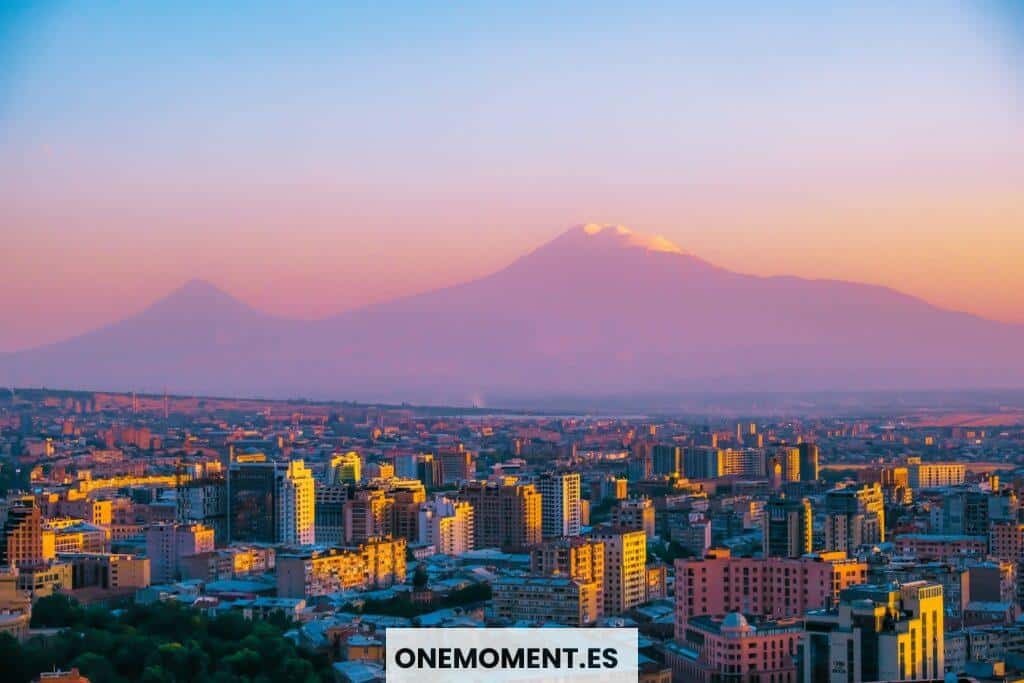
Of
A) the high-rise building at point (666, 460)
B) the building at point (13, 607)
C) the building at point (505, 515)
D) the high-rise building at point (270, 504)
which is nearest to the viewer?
the building at point (13, 607)

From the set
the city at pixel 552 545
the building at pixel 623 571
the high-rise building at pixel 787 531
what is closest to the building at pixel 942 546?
the city at pixel 552 545

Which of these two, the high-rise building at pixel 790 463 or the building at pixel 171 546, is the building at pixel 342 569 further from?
the high-rise building at pixel 790 463

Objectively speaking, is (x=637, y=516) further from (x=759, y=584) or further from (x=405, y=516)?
→ (x=759, y=584)

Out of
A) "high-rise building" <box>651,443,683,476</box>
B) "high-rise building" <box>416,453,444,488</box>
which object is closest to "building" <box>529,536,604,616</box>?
"high-rise building" <box>416,453,444,488</box>

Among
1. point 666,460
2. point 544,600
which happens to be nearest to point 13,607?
point 544,600

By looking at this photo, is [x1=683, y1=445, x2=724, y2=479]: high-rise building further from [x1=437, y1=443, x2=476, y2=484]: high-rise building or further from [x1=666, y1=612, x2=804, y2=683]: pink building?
[x1=666, y1=612, x2=804, y2=683]: pink building
